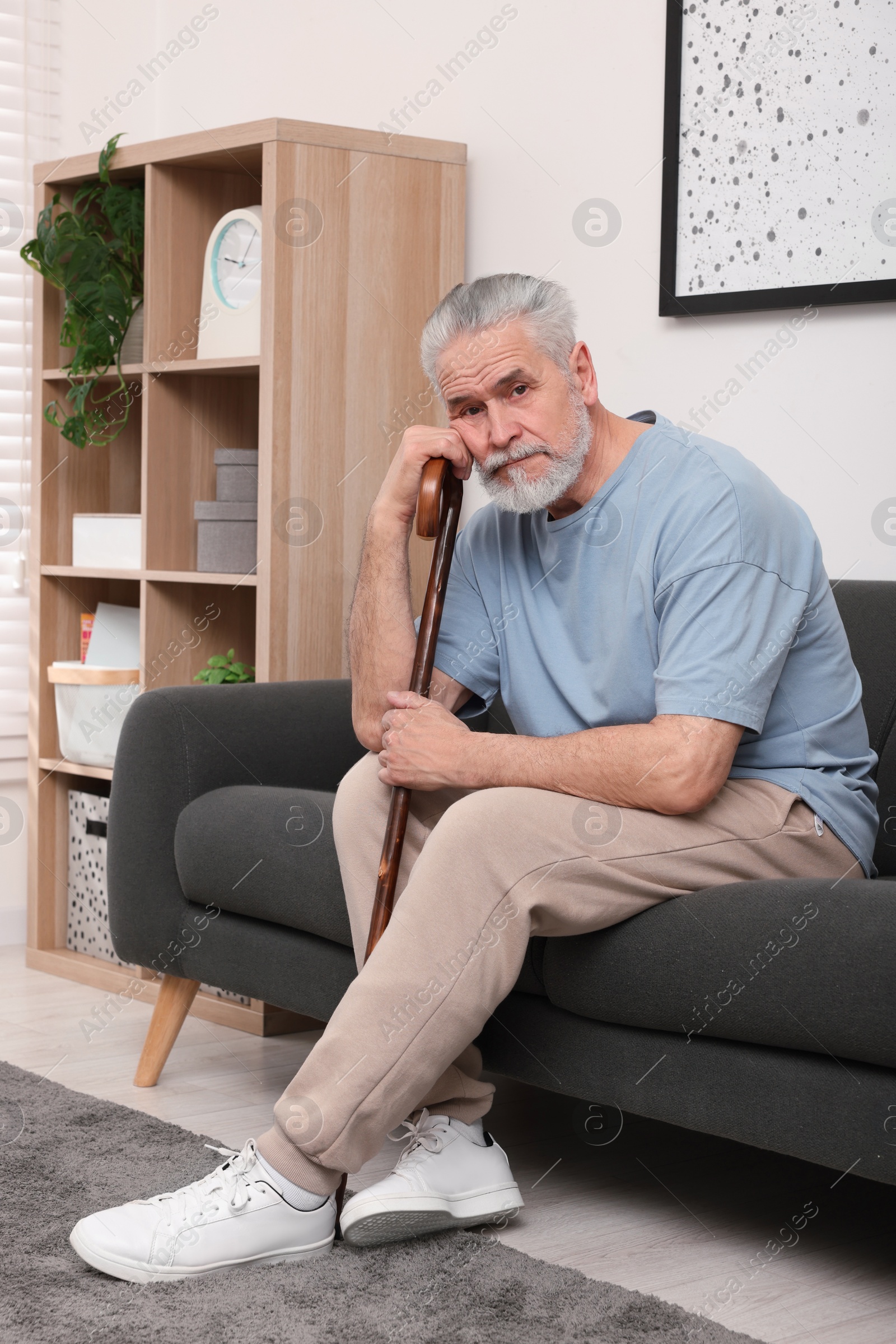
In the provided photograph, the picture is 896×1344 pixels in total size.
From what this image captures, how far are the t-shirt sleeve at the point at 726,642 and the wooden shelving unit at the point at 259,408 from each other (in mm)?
1184

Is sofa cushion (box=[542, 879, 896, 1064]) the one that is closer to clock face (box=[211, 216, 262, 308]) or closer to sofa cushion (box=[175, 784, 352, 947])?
sofa cushion (box=[175, 784, 352, 947])

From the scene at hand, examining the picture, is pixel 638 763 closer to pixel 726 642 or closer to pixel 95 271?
pixel 726 642

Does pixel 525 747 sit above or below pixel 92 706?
above

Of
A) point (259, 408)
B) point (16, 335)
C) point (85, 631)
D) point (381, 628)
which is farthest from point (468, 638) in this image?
point (16, 335)

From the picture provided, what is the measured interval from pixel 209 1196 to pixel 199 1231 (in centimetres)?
4

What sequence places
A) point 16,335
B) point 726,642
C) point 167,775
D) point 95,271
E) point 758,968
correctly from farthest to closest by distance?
point 16,335 → point 95,271 → point 167,775 → point 726,642 → point 758,968

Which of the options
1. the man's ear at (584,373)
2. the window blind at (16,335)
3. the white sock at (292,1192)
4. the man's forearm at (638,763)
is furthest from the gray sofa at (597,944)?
the window blind at (16,335)

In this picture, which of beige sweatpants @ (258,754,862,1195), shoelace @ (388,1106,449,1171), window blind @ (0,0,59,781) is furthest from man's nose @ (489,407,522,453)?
window blind @ (0,0,59,781)

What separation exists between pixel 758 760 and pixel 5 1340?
1.04 m

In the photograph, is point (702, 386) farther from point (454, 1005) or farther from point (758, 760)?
point (454, 1005)

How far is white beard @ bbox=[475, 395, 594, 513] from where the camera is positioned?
1.90 metres

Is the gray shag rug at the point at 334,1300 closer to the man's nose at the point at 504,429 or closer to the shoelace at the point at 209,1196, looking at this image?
the shoelace at the point at 209,1196

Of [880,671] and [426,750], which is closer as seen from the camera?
[426,750]

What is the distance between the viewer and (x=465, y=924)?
63.5 inches
